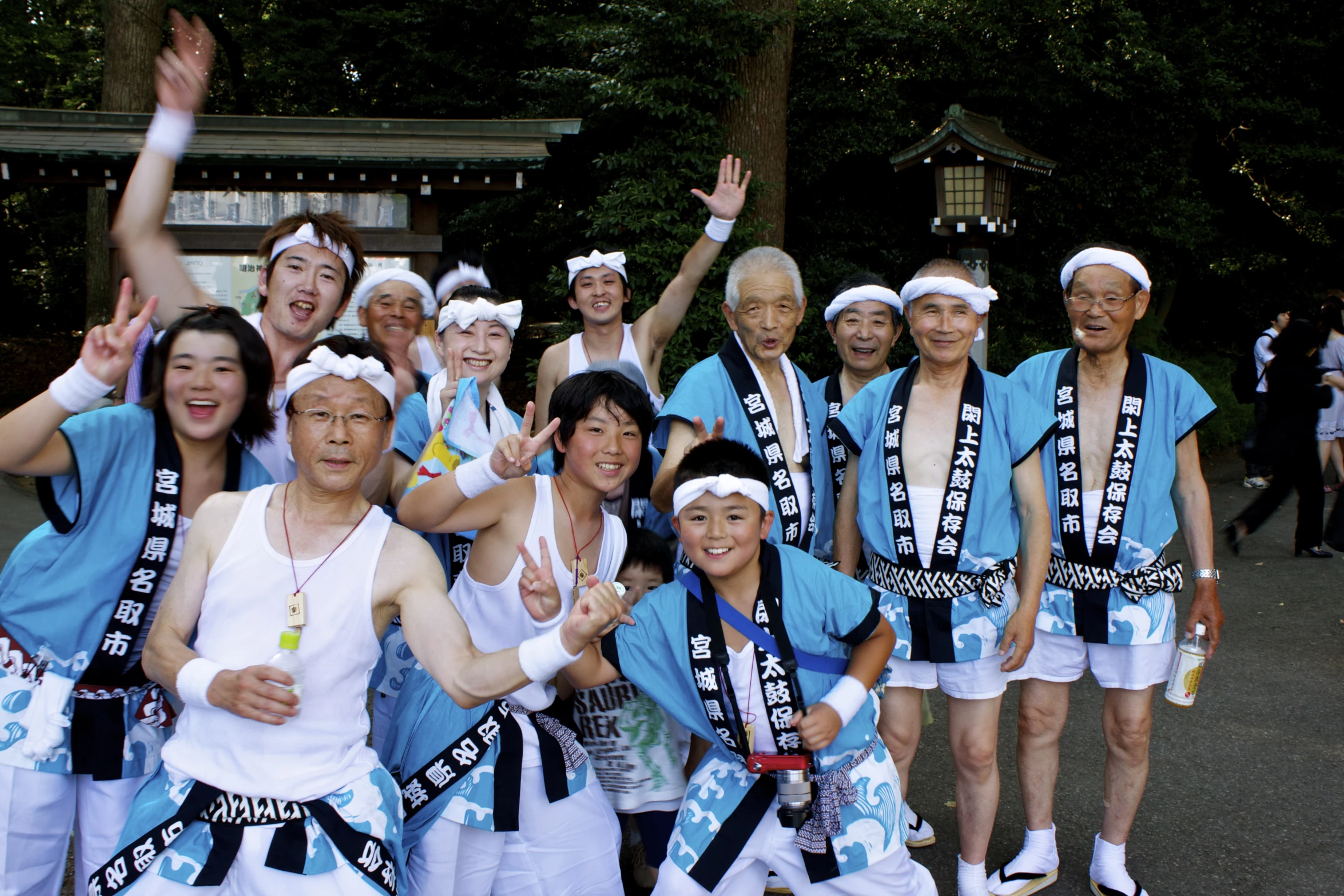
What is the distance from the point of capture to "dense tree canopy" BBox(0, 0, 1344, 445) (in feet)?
37.1

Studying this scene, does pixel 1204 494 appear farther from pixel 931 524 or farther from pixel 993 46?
pixel 993 46

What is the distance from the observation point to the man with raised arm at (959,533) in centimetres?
297

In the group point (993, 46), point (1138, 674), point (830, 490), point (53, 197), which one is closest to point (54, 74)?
point (53, 197)

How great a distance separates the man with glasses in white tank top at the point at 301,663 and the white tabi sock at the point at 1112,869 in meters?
2.13

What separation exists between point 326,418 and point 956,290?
1.93 metres

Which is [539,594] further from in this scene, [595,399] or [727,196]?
[727,196]

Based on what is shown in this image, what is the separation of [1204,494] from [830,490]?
1286mm

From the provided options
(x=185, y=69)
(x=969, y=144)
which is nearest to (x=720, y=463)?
(x=185, y=69)

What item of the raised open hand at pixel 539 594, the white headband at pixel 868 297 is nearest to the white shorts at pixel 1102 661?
the white headband at pixel 868 297

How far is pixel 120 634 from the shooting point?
235 centimetres

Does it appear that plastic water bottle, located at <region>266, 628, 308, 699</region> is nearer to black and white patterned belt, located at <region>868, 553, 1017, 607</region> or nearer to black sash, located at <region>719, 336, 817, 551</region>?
black sash, located at <region>719, 336, 817, 551</region>

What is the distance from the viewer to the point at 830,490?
11.8 ft

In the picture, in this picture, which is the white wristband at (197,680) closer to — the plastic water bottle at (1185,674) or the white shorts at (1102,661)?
the white shorts at (1102,661)

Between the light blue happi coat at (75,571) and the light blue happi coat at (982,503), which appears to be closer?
the light blue happi coat at (75,571)
